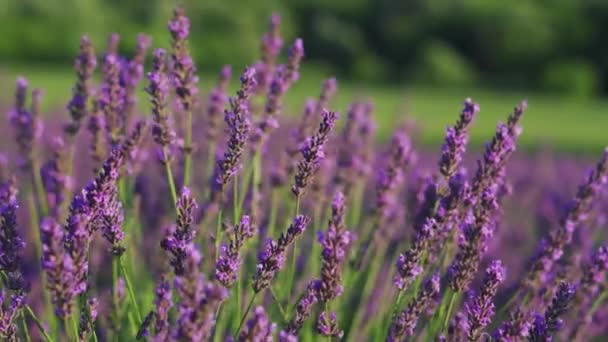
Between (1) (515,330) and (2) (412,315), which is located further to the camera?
(2) (412,315)

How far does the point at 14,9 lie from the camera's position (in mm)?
26141

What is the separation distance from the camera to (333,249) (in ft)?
4.89

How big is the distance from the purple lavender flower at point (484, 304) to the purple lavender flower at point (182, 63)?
933 millimetres

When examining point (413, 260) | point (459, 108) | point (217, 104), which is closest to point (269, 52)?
point (217, 104)

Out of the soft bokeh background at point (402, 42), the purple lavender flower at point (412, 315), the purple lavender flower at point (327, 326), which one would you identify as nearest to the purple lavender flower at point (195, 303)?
the purple lavender flower at point (327, 326)

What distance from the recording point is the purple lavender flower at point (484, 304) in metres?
1.52

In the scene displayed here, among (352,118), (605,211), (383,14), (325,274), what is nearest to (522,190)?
(605,211)

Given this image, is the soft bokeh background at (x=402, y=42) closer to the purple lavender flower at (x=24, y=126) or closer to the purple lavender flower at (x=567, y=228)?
the purple lavender flower at (x=24, y=126)

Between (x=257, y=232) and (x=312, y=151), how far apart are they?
740 mm

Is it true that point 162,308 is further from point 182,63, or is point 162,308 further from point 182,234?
point 182,63

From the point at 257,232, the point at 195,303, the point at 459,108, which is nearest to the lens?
the point at 195,303

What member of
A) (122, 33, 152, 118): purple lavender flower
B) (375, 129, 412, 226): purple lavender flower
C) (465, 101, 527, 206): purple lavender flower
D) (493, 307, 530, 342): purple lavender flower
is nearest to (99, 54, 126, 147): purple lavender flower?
(122, 33, 152, 118): purple lavender flower

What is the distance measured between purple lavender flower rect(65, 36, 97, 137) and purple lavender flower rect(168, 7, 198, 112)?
350mm

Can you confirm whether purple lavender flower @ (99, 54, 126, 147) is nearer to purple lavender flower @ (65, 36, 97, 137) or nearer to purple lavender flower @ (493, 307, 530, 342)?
purple lavender flower @ (65, 36, 97, 137)
